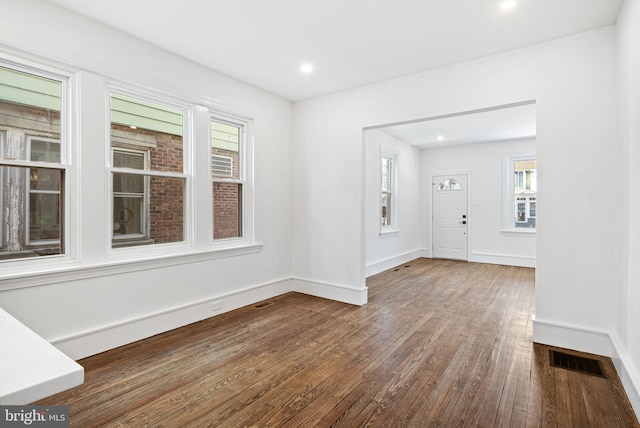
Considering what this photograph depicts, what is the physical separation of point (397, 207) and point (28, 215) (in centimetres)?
604

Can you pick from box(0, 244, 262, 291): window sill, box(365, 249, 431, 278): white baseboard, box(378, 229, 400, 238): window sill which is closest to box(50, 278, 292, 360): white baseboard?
box(0, 244, 262, 291): window sill

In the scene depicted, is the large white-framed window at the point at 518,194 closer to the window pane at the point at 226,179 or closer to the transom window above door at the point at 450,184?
the transom window above door at the point at 450,184

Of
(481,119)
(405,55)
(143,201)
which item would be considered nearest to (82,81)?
(143,201)

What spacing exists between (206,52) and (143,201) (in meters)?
1.66

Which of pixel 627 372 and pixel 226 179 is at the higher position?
pixel 226 179

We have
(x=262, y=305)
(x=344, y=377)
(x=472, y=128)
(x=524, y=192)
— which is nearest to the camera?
(x=344, y=377)

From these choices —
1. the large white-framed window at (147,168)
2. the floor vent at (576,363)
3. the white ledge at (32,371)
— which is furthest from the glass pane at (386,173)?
the white ledge at (32,371)

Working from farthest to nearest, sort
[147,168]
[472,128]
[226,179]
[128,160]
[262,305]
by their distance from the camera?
[472,128]
[262,305]
[226,179]
[147,168]
[128,160]

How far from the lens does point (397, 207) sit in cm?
706

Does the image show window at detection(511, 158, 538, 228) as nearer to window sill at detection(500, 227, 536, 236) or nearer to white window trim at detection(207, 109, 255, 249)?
window sill at detection(500, 227, 536, 236)

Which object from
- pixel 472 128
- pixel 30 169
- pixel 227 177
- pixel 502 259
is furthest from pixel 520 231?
pixel 30 169

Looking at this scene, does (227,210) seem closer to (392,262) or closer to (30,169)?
(30,169)

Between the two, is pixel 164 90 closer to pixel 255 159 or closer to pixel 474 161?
pixel 255 159

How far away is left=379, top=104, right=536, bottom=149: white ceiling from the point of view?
5.21m
